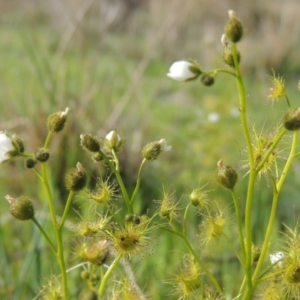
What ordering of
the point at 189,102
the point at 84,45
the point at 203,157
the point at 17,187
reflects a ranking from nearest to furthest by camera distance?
the point at 17,187 < the point at 203,157 < the point at 84,45 < the point at 189,102

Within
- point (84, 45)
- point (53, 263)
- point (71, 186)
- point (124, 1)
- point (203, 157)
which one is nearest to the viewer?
point (71, 186)

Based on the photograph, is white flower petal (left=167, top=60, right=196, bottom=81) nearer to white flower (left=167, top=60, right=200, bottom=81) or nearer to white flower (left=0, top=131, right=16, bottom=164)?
white flower (left=167, top=60, right=200, bottom=81)

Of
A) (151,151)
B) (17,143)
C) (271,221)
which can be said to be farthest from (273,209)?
(17,143)

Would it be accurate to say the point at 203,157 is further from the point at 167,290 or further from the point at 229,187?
the point at 229,187

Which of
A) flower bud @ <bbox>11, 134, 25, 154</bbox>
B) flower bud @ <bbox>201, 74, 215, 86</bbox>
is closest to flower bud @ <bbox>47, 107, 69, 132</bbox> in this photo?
flower bud @ <bbox>11, 134, 25, 154</bbox>

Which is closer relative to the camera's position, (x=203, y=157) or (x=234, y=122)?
(x=203, y=157)

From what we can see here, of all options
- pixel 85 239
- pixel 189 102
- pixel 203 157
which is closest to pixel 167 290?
pixel 85 239
